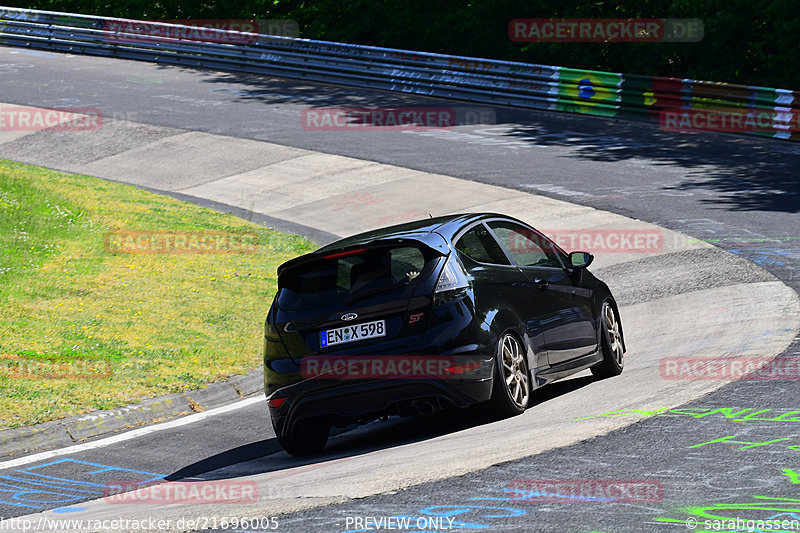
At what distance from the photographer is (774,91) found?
21.5 m

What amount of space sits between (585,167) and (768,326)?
10.2m

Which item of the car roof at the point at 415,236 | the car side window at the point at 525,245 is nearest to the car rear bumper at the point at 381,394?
the car roof at the point at 415,236

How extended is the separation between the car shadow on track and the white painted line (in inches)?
42.2

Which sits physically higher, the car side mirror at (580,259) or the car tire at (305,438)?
the car side mirror at (580,259)

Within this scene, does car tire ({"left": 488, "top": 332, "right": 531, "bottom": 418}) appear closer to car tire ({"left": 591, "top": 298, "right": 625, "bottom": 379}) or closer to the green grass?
car tire ({"left": 591, "top": 298, "right": 625, "bottom": 379})

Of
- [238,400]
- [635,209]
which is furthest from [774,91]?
[238,400]

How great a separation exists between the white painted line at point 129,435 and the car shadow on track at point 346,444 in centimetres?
107

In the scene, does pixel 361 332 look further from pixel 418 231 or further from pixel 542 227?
pixel 542 227

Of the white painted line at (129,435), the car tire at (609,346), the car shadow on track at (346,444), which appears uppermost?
the car tire at (609,346)

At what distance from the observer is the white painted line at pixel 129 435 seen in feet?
27.2

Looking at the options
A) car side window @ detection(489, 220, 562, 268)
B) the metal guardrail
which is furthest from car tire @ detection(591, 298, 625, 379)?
the metal guardrail

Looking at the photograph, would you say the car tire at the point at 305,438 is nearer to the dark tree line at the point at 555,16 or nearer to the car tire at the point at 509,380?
the car tire at the point at 509,380

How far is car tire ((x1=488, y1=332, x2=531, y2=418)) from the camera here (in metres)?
7.81

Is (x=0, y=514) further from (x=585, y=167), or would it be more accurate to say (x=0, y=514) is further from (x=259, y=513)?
(x=585, y=167)
